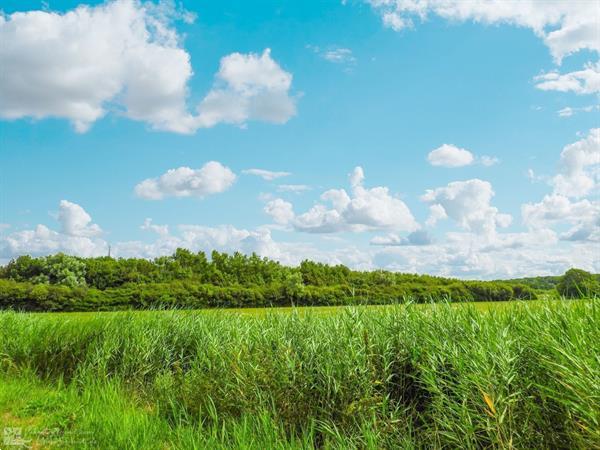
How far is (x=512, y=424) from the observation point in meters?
3.06

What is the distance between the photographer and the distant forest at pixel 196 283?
60.6 feet

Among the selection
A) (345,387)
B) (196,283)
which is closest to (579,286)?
(345,387)

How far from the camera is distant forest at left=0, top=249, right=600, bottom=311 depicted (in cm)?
1848

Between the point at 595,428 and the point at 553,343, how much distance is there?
1.81ft

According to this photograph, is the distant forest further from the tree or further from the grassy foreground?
the grassy foreground

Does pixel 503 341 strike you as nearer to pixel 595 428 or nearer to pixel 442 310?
pixel 595 428

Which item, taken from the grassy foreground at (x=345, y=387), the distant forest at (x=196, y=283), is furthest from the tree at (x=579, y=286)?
the distant forest at (x=196, y=283)

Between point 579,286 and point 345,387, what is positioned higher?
point 579,286

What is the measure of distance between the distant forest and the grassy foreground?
11.7m

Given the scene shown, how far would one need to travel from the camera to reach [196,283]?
→ 20703mm

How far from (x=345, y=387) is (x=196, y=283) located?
1758 centimetres

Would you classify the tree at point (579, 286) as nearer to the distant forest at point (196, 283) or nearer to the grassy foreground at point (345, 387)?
the grassy foreground at point (345, 387)

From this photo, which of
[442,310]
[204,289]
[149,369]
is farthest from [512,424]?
[204,289]

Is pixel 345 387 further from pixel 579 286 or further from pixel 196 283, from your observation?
pixel 196 283
